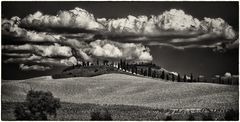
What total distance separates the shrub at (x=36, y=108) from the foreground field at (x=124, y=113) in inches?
13.4

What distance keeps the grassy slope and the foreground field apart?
1.41 feet

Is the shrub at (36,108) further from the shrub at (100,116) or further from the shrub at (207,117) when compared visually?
the shrub at (207,117)

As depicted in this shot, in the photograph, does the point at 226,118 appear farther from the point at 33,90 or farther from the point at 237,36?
the point at 33,90

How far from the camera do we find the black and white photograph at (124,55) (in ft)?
84.2

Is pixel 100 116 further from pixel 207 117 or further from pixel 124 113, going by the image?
pixel 207 117

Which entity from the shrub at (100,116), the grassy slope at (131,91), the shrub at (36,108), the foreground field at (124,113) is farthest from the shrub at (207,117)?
the shrub at (36,108)

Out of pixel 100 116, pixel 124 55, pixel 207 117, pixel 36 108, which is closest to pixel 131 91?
pixel 124 55

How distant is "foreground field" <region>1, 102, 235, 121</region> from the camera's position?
25188mm

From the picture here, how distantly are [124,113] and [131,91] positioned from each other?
74.3 inches

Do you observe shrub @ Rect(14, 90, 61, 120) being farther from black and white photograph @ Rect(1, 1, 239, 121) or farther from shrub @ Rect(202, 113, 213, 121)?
shrub @ Rect(202, 113, 213, 121)

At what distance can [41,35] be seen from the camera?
1038 inches

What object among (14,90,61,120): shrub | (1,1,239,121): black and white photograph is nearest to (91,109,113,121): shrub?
(1,1,239,121): black and white photograph

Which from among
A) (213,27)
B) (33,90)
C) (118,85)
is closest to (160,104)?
(118,85)

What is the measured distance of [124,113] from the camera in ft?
83.7
